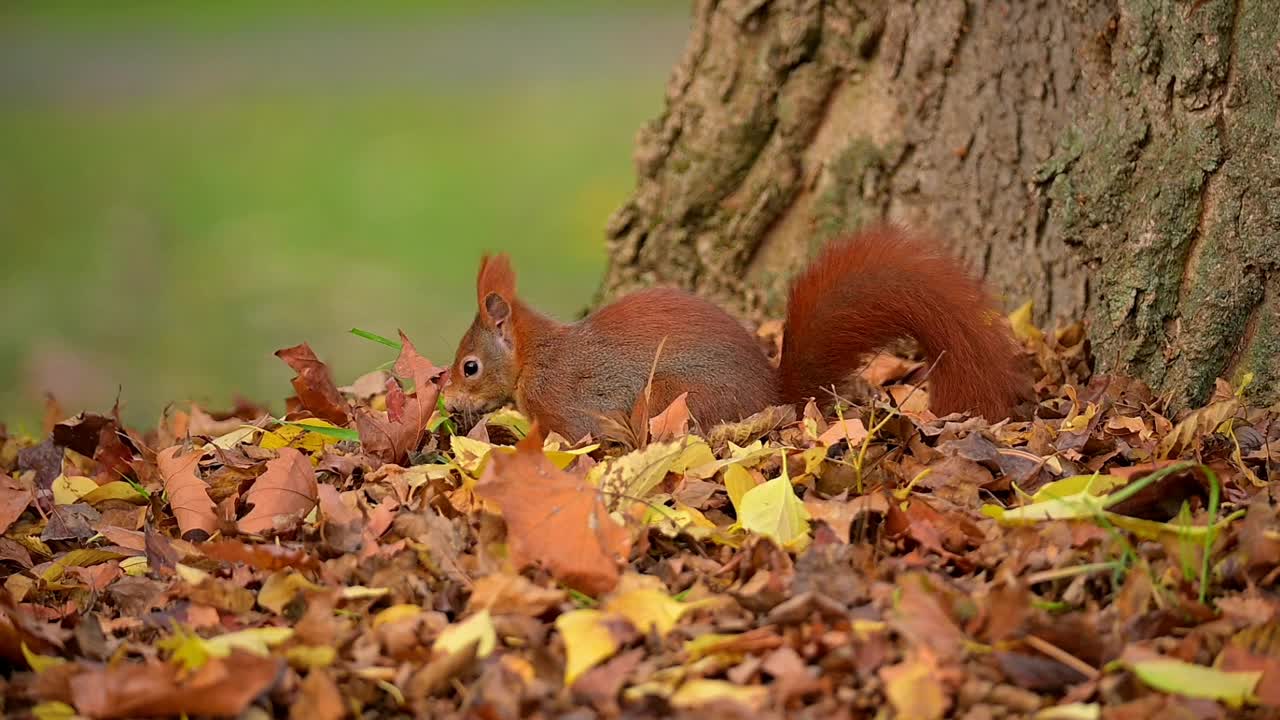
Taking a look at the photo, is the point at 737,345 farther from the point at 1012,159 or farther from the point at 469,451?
the point at 1012,159

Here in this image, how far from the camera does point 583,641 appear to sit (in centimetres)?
151

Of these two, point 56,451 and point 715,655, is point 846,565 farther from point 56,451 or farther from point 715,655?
point 56,451

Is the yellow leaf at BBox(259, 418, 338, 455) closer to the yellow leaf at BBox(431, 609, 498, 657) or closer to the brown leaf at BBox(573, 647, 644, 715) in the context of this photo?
the yellow leaf at BBox(431, 609, 498, 657)

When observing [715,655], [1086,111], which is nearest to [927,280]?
[1086,111]

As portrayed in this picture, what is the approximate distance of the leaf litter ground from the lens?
146 cm

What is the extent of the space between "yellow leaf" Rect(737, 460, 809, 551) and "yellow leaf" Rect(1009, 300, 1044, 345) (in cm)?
93

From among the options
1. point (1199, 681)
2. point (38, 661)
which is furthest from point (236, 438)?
point (1199, 681)

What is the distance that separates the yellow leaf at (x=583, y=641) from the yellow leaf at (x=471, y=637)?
9 cm

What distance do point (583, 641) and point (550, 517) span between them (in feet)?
0.77

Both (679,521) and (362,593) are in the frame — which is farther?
(679,521)

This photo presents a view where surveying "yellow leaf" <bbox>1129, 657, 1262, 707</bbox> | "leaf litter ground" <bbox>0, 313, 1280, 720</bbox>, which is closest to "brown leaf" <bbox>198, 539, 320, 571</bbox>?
"leaf litter ground" <bbox>0, 313, 1280, 720</bbox>

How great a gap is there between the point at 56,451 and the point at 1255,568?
7.16 feet

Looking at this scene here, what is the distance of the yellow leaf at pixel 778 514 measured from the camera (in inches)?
69.8

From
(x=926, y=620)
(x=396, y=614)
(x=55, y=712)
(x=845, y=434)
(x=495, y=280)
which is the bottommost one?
(x=55, y=712)
